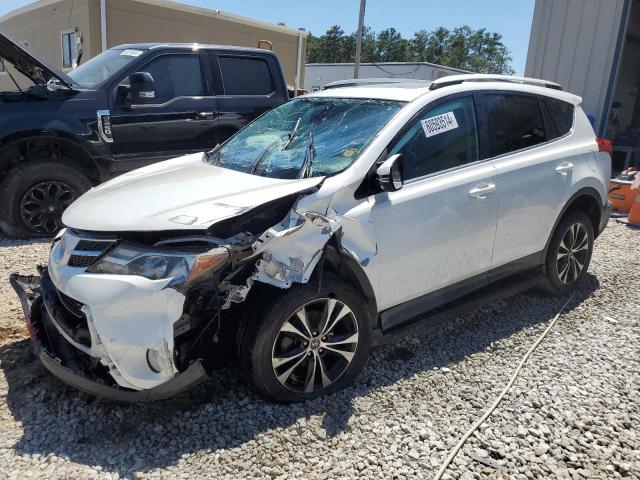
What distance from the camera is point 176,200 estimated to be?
2732mm

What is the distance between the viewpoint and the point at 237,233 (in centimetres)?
257

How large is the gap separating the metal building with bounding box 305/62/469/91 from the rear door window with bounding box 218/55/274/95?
36.4ft

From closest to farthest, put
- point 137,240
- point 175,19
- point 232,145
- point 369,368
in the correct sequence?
point 137,240, point 369,368, point 232,145, point 175,19

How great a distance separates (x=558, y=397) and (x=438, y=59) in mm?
79406

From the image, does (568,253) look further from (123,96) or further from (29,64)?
(29,64)

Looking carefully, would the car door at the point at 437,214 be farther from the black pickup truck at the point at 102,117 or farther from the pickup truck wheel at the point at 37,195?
the pickup truck wheel at the point at 37,195

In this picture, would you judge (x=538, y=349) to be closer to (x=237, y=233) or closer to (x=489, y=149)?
(x=489, y=149)

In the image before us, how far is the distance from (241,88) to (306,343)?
465 centimetres

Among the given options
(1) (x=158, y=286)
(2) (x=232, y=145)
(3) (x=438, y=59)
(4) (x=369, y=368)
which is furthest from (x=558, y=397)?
(3) (x=438, y=59)

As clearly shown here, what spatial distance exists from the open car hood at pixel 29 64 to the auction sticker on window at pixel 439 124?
4047mm

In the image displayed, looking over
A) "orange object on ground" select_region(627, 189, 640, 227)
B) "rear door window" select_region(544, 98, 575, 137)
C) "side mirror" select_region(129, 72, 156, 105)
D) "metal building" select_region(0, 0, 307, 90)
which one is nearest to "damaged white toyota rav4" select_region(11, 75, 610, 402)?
"rear door window" select_region(544, 98, 575, 137)

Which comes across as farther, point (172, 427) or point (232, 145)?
point (232, 145)

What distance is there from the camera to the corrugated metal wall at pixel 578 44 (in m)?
10.0

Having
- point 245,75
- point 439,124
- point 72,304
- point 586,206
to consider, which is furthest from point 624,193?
point 72,304
